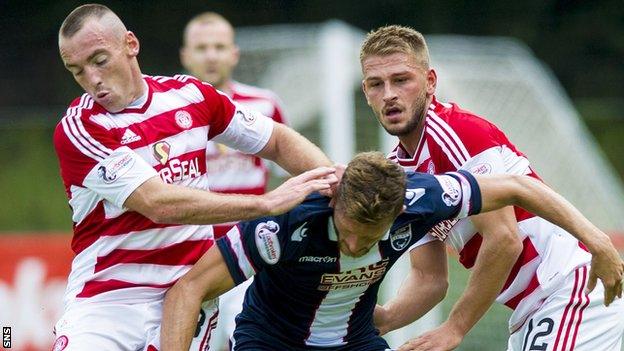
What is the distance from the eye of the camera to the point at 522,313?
5285mm

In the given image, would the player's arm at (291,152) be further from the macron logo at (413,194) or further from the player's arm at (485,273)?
the player's arm at (485,273)

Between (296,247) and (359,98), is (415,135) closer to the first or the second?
(296,247)

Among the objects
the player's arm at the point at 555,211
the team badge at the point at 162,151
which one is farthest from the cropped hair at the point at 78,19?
the player's arm at the point at 555,211

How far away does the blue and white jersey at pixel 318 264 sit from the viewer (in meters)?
4.73

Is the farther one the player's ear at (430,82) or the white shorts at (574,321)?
the player's ear at (430,82)

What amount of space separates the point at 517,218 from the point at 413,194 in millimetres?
630

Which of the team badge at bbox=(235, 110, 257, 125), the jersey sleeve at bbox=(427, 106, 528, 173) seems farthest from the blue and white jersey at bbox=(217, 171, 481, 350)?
the team badge at bbox=(235, 110, 257, 125)

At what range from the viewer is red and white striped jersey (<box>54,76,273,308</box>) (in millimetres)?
4922

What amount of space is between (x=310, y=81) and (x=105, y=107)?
554 cm

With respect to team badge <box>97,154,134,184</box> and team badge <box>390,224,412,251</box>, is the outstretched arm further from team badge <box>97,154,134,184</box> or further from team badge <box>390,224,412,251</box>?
team badge <box>97,154,134,184</box>

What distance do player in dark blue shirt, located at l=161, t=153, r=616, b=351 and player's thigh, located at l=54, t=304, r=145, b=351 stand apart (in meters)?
0.23

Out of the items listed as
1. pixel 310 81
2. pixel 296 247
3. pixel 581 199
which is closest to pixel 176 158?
pixel 296 247

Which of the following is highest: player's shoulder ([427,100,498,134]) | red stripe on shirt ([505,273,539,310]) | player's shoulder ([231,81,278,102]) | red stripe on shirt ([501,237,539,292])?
player's shoulder ([231,81,278,102])

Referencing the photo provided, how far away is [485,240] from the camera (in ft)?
16.4
